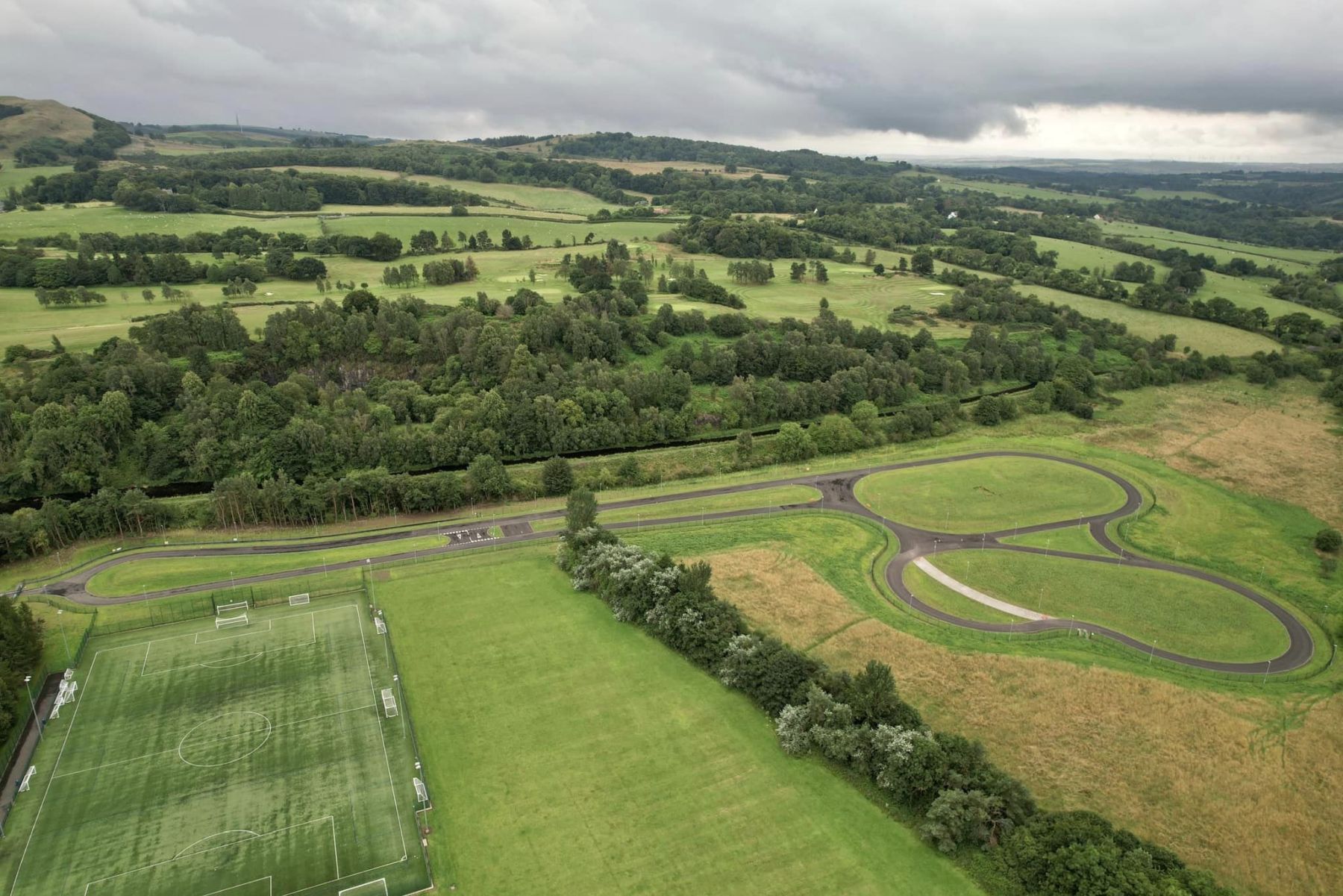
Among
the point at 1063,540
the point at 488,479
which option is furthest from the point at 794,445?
the point at 488,479

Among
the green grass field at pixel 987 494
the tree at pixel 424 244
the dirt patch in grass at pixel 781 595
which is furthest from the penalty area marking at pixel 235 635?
the tree at pixel 424 244

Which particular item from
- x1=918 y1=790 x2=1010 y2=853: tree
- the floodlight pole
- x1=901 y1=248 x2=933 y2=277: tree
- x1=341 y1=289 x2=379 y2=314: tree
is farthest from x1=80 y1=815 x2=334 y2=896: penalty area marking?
x1=901 y1=248 x2=933 y2=277: tree

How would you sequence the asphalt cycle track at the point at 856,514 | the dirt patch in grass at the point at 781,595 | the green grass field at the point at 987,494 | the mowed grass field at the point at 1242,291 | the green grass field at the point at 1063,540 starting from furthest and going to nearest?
1. the mowed grass field at the point at 1242,291
2. the green grass field at the point at 987,494
3. the green grass field at the point at 1063,540
4. the asphalt cycle track at the point at 856,514
5. the dirt patch in grass at the point at 781,595

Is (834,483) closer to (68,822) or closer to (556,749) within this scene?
(556,749)

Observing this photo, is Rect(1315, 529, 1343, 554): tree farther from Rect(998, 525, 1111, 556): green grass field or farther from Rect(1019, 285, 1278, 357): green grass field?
Rect(1019, 285, 1278, 357): green grass field

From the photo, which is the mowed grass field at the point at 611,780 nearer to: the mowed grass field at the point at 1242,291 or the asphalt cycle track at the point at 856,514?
the asphalt cycle track at the point at 856,514

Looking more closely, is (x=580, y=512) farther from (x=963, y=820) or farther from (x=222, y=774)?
(x=963, y=820)
